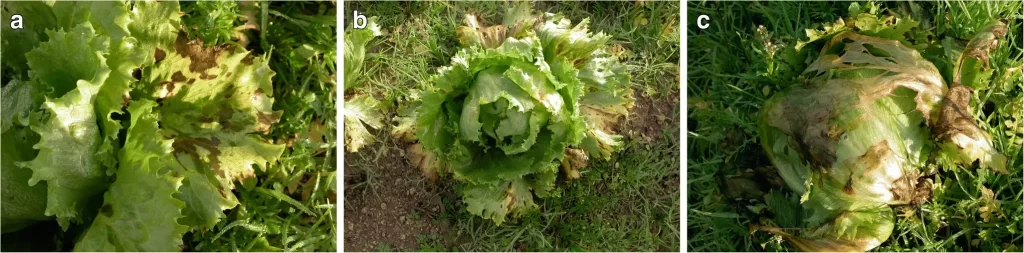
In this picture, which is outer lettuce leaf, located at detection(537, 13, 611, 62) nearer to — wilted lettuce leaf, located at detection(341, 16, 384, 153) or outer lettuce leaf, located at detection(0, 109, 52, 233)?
wilted lettuce leaf, located at detection(341, 16, 384, 153)

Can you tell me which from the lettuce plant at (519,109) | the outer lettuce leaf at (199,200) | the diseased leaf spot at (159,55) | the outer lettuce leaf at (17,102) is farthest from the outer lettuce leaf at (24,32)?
the lettuce plant at (519,109)

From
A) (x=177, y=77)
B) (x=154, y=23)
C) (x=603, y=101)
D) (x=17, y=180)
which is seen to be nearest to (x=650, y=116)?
(x=603, y=101)

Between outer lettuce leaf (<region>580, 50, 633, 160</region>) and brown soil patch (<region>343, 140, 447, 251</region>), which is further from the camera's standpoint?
brown soil patch (<region>343, 140, 447, 251</region>)

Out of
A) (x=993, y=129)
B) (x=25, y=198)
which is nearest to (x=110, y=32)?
(x=25, y=198)

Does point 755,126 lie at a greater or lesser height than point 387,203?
greater

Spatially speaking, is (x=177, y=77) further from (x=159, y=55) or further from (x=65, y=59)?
(x=65, y=59)

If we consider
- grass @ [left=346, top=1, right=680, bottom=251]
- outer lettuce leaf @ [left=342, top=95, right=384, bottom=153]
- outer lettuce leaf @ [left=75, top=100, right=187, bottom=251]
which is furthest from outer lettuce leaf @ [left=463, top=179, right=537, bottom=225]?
outer lettuce leaf @ [left=75, top=100, right=187, bottom=251]
